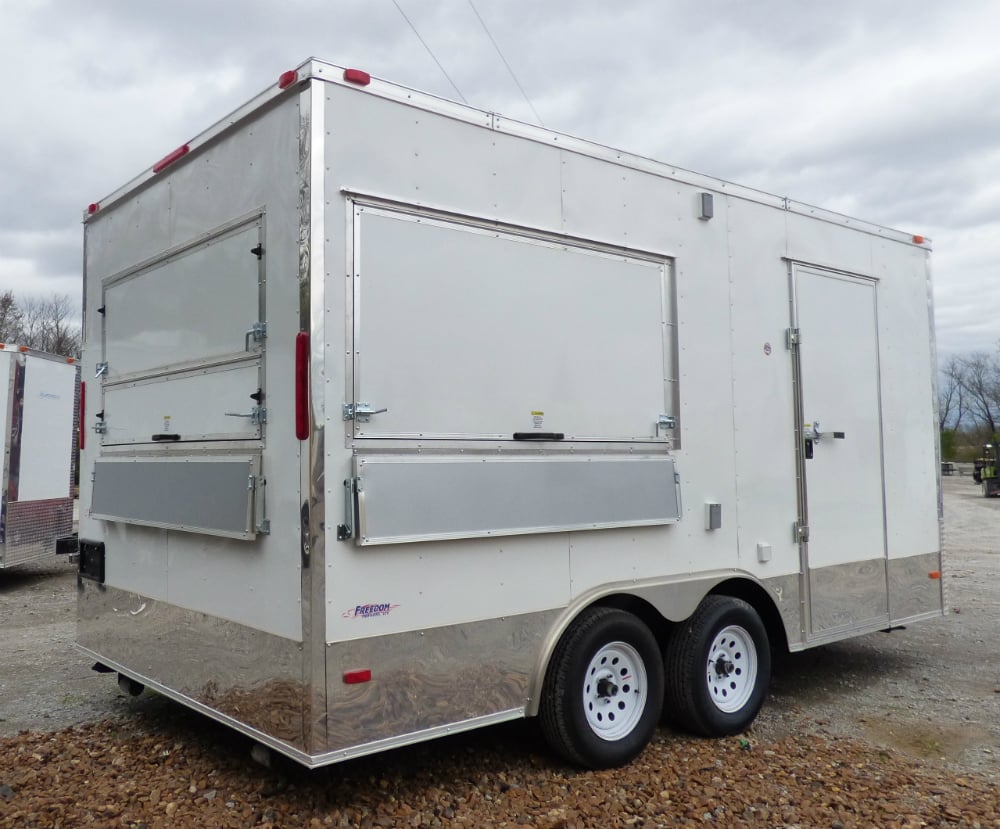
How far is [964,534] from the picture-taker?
669 inches

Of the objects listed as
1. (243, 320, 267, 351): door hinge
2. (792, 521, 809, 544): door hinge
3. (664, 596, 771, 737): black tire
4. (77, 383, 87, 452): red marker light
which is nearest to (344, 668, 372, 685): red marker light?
(243, 320, 267, 351): door hinge

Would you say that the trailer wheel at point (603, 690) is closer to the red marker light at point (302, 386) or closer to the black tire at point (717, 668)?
the black tire at point (717, 668)

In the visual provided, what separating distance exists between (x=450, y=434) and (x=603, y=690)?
1.52 m

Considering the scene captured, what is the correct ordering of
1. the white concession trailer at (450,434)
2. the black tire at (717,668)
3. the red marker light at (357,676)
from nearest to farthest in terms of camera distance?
the red marker light at (357,676)
the white concession trailer at (450,434)
the black tire at (717,668)

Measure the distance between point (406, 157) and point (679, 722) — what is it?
3.19m

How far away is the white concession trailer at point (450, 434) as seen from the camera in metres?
3.60

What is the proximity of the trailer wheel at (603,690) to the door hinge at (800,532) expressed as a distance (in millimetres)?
1325

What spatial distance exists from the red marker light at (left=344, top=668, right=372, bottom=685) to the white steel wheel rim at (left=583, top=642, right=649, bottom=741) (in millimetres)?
1175

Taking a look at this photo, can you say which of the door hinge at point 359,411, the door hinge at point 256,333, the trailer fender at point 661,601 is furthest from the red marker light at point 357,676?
the door hinge at point 256,333

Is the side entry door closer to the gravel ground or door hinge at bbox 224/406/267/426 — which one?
the gravel ground

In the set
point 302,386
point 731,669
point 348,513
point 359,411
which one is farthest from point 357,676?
point 731,669

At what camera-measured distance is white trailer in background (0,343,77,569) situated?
9438 millimetres

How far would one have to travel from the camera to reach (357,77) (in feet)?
12.2

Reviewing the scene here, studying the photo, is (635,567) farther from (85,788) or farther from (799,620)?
(85,788)
